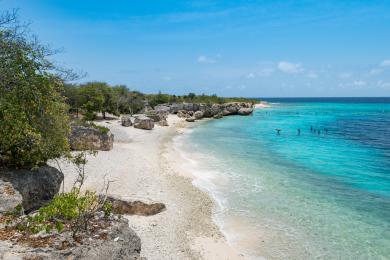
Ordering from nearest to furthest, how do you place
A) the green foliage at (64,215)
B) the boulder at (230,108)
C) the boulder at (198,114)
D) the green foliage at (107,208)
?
the green foliage at (64,215) → the green foliage at (107,208) → the boulder at (198,114) → the boulder at (230,108)

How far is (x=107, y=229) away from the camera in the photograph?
390 inches

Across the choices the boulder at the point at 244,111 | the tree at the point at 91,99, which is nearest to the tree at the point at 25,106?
the tree at the point at 91,99

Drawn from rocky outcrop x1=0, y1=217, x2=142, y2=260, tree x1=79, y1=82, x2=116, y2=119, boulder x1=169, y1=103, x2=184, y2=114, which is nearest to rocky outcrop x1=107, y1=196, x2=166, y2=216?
rocky outcrop x1=0, y1=217, x2=142, y2=260

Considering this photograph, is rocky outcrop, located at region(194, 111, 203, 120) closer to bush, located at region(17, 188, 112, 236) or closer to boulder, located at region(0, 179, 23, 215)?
boulder, located at region(0, 179, 23, 215)

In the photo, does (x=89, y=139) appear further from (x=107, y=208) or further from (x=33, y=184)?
(x=107, y=208)

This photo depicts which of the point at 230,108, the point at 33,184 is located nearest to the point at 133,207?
the point at 33,184

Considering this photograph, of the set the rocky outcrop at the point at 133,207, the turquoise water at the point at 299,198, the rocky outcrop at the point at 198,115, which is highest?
the rocky outcrop at the point at 198,115

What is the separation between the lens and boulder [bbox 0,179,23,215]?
11.5 meters

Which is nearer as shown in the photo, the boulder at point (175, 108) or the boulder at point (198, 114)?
the boulder at point (198, 114)

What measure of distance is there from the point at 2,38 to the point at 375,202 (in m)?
21.4

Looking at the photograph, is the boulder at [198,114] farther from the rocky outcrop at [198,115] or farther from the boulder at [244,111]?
the boulder at [244,111]

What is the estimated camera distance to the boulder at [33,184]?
1330cm

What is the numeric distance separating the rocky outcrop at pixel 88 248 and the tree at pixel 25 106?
587cm

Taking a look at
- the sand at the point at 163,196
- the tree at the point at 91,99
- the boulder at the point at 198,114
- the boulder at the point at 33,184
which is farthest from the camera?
the boulder at the point at 198,114
